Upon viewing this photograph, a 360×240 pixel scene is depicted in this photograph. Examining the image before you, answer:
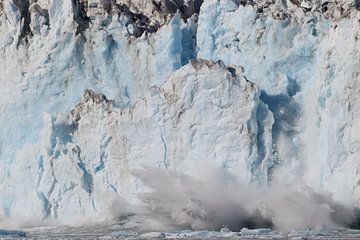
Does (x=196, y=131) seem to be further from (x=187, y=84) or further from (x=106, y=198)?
(x=106, y=198)

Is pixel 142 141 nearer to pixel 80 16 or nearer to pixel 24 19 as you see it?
pixel 80 16

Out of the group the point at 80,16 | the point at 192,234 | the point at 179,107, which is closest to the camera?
the point at 192,234

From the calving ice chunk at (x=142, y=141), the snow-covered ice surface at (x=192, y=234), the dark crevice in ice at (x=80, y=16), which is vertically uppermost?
the dark crevice in ice at (x=80, y=16)

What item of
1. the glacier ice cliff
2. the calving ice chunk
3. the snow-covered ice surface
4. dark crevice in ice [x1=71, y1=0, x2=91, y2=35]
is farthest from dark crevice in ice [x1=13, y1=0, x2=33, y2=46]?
the snow-covered ice surface

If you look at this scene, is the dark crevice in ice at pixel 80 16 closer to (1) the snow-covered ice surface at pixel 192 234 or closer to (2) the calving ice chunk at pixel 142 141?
(2) the calving ice chunk at pixel 142 141

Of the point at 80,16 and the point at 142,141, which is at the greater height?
the point at 80,16

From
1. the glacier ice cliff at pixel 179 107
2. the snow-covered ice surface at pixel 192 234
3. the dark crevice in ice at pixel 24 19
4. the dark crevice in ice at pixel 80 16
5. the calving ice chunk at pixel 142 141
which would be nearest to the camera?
the snow-covered ice surface at pixel 192 234

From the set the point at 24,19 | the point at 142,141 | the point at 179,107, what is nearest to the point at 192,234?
the point at 142,141

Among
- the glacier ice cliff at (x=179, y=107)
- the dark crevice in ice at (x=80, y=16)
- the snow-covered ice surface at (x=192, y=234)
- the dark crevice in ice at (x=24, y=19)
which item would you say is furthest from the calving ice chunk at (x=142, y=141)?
the dark crevice in ice at (x=24, y=19)
